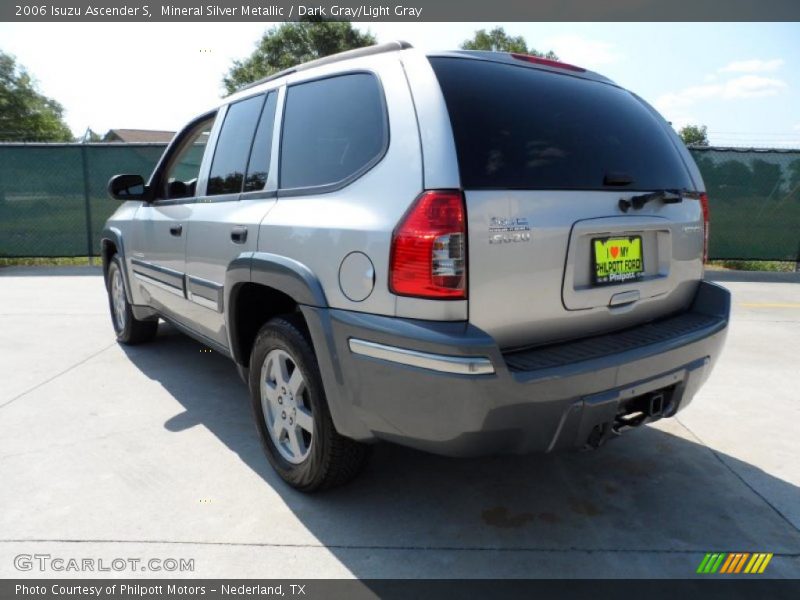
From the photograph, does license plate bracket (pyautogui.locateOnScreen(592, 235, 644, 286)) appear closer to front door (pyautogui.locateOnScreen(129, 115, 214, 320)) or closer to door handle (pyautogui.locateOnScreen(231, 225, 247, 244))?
door handle (pyautogui.locateOnScreen(231, 225, 247, 244))

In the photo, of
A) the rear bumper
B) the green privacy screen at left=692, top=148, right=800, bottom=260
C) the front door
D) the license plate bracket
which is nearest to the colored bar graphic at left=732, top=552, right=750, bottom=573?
the rear bumper

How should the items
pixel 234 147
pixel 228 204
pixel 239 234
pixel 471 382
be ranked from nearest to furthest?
pixel 471 382 < pixel 239 234 < pixel 228 204 < pixel 234 147

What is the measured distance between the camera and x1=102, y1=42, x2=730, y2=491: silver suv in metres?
1.98

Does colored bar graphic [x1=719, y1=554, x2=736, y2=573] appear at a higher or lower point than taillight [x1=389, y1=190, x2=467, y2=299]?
lower

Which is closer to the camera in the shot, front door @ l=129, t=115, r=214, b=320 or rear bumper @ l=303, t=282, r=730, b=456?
rear bumper @ l=303, t=282, r=730, b=456

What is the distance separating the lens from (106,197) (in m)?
10.1

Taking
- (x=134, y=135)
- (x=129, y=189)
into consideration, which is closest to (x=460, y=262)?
(x=129, y=189)

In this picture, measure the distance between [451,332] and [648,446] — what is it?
6.22ft

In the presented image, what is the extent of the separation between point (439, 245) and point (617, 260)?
84 cm

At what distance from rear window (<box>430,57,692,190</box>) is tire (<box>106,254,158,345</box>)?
3735 millimetres

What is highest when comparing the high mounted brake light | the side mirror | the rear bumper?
the high mounted brake light

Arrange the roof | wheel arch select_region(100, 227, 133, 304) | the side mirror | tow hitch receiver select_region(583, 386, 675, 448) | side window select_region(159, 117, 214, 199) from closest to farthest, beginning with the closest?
tow hitch receiver select_region(583, 386, 675, 448) < side window select_region(159, 117, 214, 199) < the side mirror < wheel arch select_region(100, 227, 133, 304) < the roof

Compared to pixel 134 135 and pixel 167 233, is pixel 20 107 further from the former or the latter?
pixel 167 233

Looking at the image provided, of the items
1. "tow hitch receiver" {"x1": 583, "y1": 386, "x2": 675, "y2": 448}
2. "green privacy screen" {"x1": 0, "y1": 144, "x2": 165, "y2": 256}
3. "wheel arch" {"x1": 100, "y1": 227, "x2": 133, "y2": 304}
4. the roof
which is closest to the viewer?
"tow hitch receiver" {"x1": 583, "y1": 386, "x2": 675, "y2": 448}
